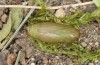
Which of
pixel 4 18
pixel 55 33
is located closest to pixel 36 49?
pixel 55 33

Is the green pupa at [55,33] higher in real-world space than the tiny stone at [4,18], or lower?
lower

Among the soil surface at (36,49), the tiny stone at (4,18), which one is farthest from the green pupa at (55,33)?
the tiny stone at (4,18)

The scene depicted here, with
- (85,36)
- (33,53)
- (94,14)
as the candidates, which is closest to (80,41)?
(85,36)

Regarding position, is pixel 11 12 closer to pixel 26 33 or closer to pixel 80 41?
pixel 26 33

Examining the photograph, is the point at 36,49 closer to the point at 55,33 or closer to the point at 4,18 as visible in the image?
the point at 55,33

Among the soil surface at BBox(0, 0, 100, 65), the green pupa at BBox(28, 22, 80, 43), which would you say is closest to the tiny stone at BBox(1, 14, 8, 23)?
the soil surface at BBox(0, 0, 100, 65)

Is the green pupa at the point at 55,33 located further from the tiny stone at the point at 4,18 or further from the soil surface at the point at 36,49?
the tiny stone at the point at 4,18
